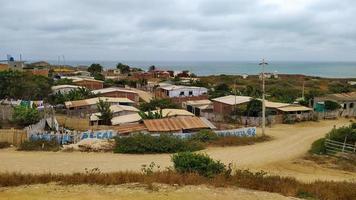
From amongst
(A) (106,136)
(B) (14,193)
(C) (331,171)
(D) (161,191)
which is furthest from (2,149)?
(C) (331,171)

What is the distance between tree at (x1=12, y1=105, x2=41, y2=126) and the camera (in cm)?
3372

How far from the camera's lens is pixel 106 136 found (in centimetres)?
2872

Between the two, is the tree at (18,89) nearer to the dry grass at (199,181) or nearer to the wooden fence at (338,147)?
the wooden fence at (338,147)

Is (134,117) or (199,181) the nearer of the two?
(199,181)

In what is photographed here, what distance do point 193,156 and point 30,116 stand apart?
2044 centimetres

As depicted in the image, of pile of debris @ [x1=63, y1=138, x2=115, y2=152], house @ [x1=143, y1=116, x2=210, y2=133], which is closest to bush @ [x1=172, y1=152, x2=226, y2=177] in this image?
pile of debris @ [x1=63, y1=138, x2=115, y2=152]

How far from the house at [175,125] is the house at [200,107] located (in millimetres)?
11141

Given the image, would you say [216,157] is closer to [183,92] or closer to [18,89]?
[183,92]

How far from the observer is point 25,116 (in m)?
33.7

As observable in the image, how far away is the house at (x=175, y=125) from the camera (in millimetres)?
29770

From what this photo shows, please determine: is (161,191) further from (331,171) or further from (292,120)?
(292,120)

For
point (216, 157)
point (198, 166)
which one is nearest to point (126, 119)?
point (216, 157)

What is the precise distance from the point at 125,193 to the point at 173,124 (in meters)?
17.5

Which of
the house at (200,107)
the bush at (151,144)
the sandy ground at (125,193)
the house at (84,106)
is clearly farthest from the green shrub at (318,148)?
the house at (84,106)
